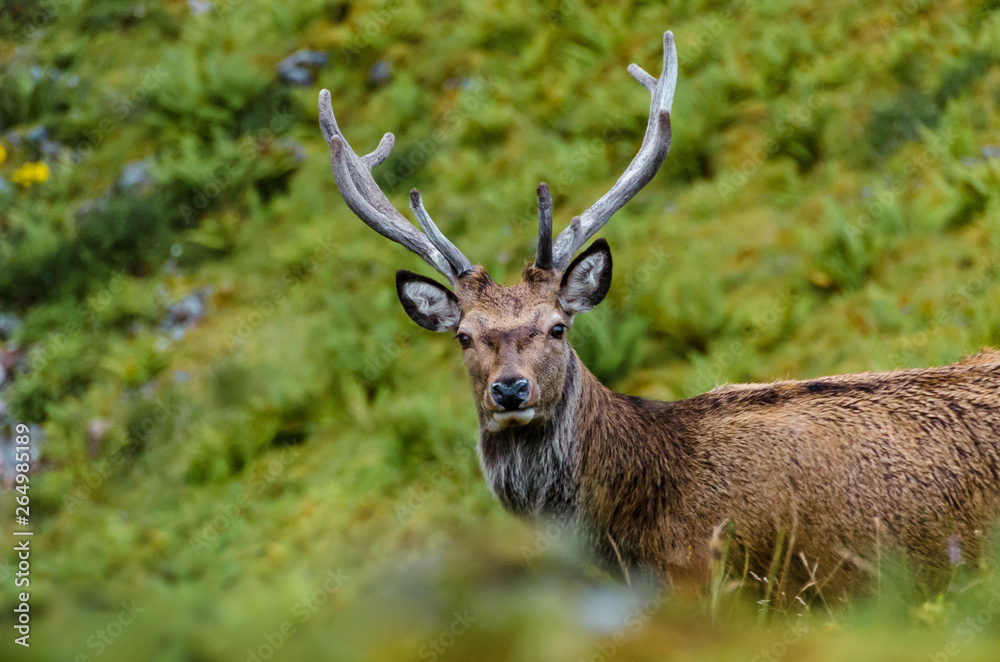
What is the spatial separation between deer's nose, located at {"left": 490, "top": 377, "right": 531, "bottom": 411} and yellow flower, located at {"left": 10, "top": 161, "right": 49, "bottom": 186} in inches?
463

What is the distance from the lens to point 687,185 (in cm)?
1078

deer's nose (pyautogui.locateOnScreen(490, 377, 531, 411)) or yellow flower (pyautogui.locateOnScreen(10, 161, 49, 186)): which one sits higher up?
yellow flower (pyautogui.locateOnScreen(10, 161, 49, 186))

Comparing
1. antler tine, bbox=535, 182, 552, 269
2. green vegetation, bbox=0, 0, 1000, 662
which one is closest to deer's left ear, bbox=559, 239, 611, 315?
antler tine, bbox=535, 182, 552, 269

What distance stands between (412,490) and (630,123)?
17.8 ft

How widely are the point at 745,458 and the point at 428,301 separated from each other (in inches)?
81.8

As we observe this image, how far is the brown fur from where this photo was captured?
4.88 metres

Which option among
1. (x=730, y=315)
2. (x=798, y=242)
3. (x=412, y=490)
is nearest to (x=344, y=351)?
(x=412, y=490)

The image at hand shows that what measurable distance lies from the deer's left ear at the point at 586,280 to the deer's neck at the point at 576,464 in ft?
1.34

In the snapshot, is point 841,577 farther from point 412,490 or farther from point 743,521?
point 412,490

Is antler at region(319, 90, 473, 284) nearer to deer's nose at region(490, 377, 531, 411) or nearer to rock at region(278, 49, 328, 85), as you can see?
deer's nose at region(490, 377, 531, 411)
